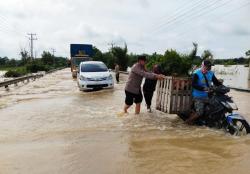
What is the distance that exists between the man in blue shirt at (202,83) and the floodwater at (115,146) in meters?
0.54

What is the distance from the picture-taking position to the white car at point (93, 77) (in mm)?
18250

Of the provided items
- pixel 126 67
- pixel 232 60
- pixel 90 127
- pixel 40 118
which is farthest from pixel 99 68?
pixel 232 60

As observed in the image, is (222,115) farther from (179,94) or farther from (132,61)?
(132,61)

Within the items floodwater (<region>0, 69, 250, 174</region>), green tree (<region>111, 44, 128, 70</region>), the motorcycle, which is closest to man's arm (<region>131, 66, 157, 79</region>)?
floodwater (<region>0, 69, 250, 174</region>)

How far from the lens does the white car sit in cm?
1825

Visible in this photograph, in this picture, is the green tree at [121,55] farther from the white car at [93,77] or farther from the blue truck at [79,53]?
the white car at [93,77]

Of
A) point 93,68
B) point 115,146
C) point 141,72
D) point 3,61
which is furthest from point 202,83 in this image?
point 3,61

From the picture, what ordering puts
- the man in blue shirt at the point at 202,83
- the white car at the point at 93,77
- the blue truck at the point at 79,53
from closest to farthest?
1. the man in blue shirt at the point at 202,83
2. the white car at the point at 93,77
3. the blue truck at the point at 79,53

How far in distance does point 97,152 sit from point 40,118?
4292 millimetres

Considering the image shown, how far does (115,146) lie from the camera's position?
270 inches

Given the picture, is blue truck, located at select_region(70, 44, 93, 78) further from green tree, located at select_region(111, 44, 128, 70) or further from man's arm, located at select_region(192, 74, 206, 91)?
man's arm, located at select_region(192, 74, 206, 91)

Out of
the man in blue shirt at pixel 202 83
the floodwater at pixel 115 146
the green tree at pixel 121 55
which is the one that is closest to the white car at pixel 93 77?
the floodwater at pixel 115 146

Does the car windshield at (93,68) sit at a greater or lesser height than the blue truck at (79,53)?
lesser

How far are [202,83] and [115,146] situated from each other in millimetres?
2500
